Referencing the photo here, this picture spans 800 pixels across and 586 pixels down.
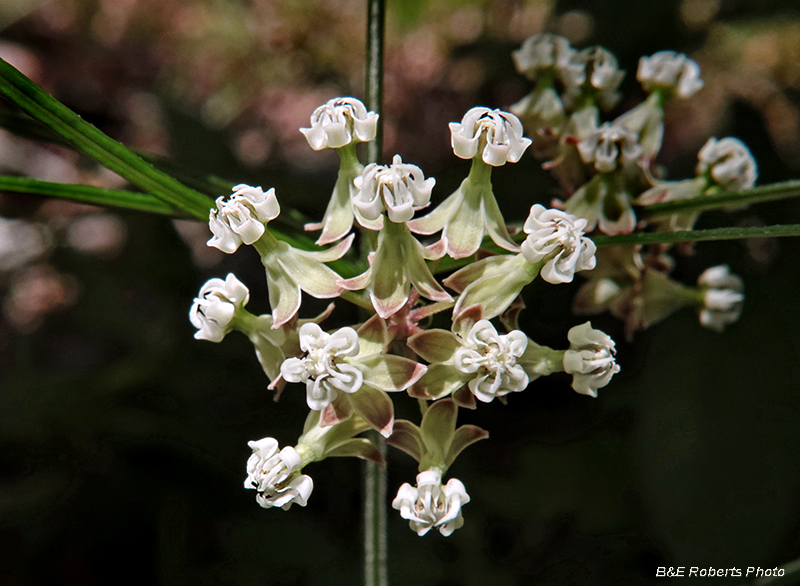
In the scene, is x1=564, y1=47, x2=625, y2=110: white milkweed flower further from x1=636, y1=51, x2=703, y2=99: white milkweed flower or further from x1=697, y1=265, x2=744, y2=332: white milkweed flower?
x1=697, y1=265, x2=744, y2=332: white milkweed flower

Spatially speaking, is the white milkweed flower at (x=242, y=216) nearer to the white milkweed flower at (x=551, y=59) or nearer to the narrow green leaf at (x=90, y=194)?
the narrow green leaf at (x=90, y=194)

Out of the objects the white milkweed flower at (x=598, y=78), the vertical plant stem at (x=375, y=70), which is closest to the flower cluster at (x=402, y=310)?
the vertical plant stem at (x=375, y=70)

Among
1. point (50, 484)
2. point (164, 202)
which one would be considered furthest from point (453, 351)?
point (50, 484)

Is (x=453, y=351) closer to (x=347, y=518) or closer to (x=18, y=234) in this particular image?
(x=347, y=518)

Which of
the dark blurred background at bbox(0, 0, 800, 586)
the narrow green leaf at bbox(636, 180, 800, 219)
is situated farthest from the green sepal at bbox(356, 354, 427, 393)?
the dark blurred background at bbox(0, 0, 800, 586)

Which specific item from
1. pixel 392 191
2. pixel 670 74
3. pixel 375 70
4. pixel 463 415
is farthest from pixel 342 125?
pixel 463 415

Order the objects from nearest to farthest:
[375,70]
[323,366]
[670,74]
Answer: [323,366] → [375,70] → [670,74]

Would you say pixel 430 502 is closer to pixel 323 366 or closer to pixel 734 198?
pixel 323 366
